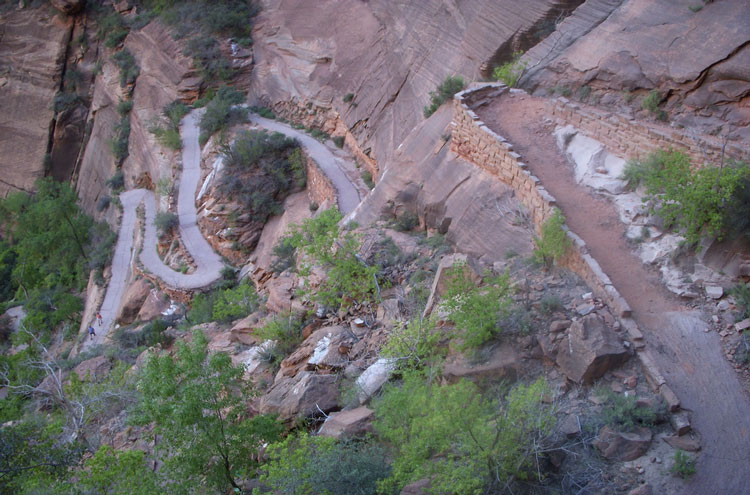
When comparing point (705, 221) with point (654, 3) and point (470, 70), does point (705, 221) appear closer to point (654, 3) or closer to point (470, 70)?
point (654, 3)

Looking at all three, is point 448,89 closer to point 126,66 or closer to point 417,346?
point 417,346

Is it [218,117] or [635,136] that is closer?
[635,136]

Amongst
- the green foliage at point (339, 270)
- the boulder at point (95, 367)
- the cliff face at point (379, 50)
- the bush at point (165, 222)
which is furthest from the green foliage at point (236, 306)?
the bush at point (165, 222)

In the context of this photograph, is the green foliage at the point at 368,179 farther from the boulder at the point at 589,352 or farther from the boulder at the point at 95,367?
the boulder at the point at 589,352

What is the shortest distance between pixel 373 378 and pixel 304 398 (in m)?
1.31

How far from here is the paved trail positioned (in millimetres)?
22922

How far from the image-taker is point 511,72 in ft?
53.3

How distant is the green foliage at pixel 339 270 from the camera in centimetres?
1316

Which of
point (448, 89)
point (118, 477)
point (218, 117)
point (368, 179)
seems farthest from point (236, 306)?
point (218, 117)

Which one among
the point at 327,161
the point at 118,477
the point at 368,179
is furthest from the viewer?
the point at 327,161

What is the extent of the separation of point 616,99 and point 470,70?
232 inches

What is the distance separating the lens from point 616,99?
14.1 m

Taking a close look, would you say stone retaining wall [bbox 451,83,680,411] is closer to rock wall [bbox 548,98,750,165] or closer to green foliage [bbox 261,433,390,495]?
rock wall [bbox 548,98,750,165]

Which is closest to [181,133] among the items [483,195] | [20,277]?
[20,277]
